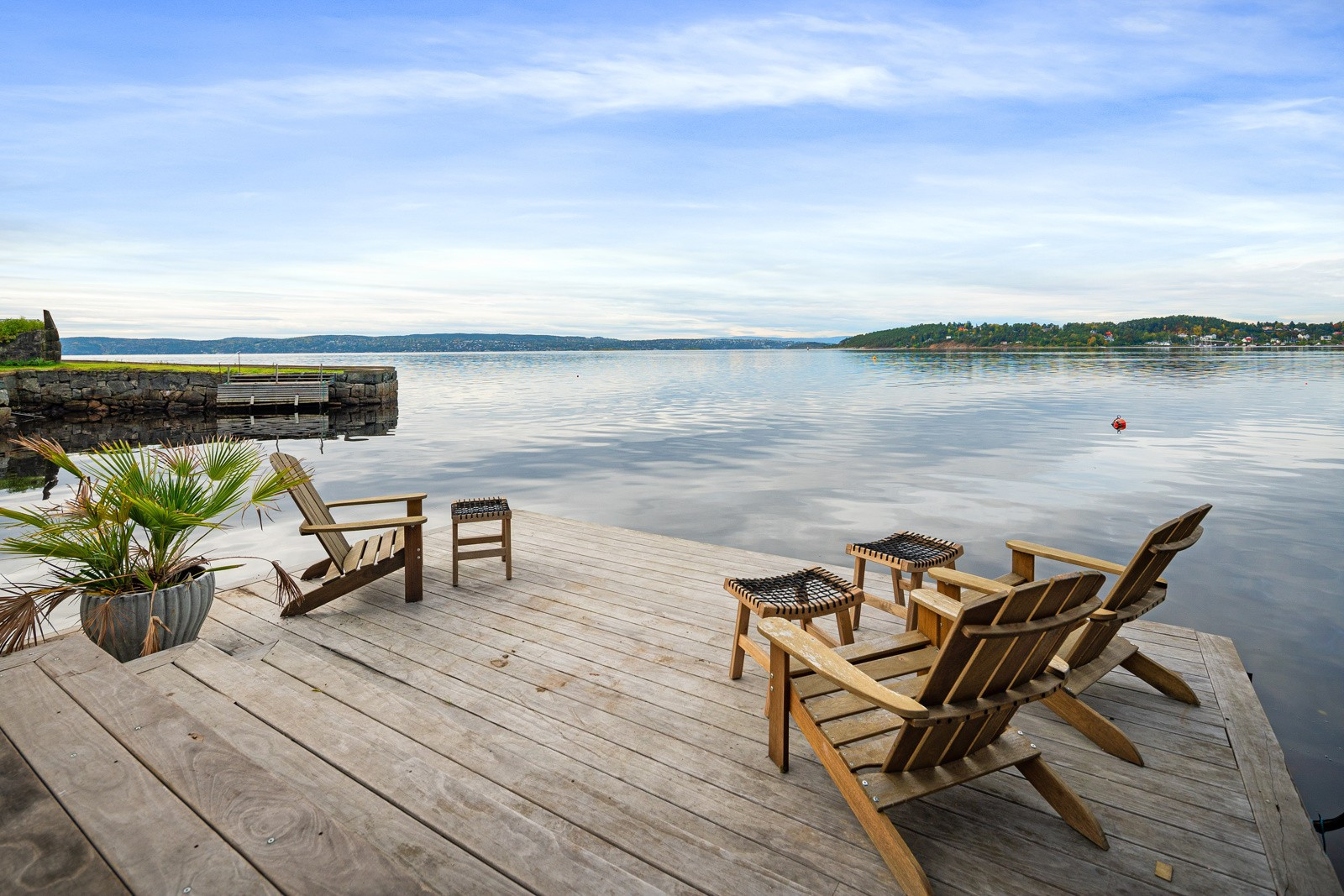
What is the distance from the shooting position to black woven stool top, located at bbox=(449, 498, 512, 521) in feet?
16.6

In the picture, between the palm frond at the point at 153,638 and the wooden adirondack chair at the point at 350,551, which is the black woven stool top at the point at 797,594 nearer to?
the wooden adirondack chair at the point at 350,551

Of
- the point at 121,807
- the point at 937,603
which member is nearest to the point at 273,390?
the point at 121,807

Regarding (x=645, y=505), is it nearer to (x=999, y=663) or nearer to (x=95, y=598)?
(x=95, y=598)

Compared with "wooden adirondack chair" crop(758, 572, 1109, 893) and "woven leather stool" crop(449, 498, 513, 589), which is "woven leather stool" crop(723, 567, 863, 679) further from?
"woven leather stool" crop(449, 498, 513, 589)

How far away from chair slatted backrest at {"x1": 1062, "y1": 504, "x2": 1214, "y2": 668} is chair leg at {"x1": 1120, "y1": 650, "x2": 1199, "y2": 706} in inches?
19.1

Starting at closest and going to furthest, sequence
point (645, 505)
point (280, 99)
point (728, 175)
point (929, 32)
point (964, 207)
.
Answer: point (645, 505) → point (929, 32) → point (280, 99) → point (728, 175) → point (964, 207)

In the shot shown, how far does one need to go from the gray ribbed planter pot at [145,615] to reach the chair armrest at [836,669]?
3.03 metres

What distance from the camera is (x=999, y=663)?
206cm

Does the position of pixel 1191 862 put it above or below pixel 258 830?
below

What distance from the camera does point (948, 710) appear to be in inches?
79.1

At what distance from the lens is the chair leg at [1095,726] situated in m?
2.73

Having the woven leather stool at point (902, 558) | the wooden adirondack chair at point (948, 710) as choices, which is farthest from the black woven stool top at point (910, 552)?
the wooden adirondack chair at point (948, 710)

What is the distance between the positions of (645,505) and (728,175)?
2110cm

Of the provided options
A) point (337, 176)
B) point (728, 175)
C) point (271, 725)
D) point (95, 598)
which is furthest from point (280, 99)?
point (271, 725)
